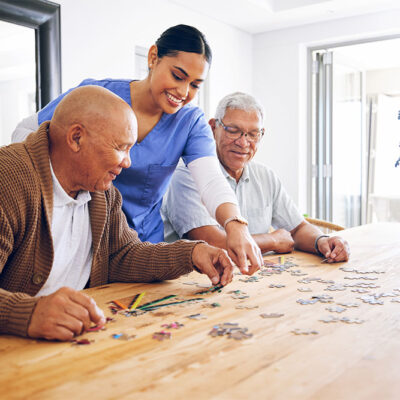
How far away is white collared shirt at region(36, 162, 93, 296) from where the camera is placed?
1.77 m

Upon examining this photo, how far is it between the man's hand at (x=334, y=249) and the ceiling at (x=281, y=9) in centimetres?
375

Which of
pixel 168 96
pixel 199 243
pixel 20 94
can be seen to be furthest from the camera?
pixel 20 94

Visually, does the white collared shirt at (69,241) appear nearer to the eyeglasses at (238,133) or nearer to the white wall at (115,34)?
the eyeglasses at (238,133)

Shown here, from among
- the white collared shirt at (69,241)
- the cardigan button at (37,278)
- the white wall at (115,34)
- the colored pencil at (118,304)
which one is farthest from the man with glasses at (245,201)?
the white wall at (115,34)

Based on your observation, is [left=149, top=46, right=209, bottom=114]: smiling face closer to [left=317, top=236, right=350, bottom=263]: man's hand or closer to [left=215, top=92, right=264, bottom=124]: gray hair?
[left=215, top=92, right=264, bottom=124]: gray hair

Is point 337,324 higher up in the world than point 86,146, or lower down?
lower down

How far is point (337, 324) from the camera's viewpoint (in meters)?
1.44

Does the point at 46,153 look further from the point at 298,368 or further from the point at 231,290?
the point at 298,368

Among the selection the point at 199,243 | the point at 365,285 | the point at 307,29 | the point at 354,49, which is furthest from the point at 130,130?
the point at 354,49

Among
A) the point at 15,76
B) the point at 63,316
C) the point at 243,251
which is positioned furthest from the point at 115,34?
the point at 63,316

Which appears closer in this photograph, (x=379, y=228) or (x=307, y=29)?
(x=379, y=228)

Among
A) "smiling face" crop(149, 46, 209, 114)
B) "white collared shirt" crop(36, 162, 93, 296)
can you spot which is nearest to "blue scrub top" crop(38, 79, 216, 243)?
"smiling face" crop(149, 46, 209, 114)

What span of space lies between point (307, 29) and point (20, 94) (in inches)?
155

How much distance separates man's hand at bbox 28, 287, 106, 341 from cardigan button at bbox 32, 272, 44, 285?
1.05 feet
